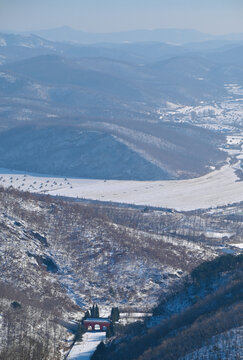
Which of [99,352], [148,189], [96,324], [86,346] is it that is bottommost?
[148,189]

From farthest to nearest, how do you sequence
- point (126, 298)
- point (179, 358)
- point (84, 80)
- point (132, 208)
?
1. point (84, 80)
2. point (132, 208)
3. point (126, 298)
4. point (179, 358)

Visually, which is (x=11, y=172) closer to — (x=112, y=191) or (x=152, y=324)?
(x=112, y=191)

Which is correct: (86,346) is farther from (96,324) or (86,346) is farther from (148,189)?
(148,189)

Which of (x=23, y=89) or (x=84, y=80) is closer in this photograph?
(x=23, y=89)

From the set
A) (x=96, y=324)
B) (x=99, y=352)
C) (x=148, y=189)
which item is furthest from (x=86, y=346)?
(x=148, y=189)

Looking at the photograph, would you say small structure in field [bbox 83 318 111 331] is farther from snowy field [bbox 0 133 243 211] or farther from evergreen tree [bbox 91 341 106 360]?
snowy field [bbox 0 133 243 211]

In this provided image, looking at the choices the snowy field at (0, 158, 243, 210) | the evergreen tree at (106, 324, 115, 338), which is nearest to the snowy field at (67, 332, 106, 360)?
the evergreen tree at (106, 324, 115, 338)

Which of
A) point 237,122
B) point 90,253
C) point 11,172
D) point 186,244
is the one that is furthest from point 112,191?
point 237,122
